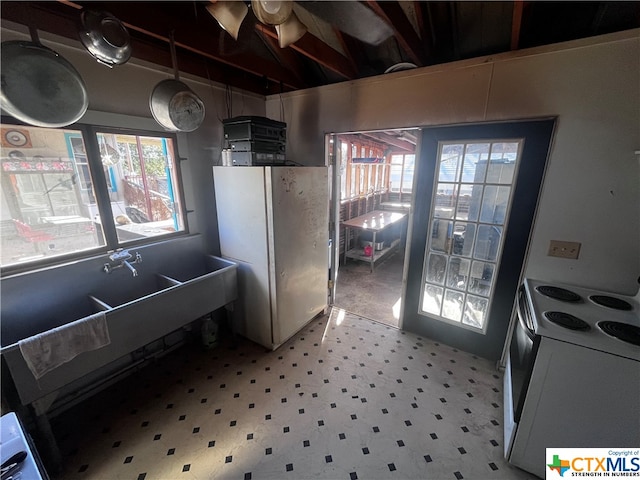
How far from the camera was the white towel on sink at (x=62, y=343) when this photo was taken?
1239mm

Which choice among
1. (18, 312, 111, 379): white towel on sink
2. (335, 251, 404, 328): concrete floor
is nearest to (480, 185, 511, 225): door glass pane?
(335, 251, 404, 328): concrete floor

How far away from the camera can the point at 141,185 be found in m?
2.11

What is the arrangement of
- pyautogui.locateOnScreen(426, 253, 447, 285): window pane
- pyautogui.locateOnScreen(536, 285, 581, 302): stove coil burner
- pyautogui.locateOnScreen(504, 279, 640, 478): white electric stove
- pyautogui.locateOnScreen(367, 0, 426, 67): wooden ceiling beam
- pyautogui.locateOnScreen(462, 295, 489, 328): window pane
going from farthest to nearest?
pyautogui.locateOnScreen(426, 253, 447, 285): window pane < pyautogui.locateOnScreen(462, 295, 489, 328): window pane < pyautogui.locateOnScreen(536, 285, 581, 302): stove coil burner < pyautogui.locateOnScreen(367, 0, 426, 67): wooden ceiling beam < pyautogui.locateOnScreen(504, 279, 640, 478): white electric stove

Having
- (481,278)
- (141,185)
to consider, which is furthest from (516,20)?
(141,185)

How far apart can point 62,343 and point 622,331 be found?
110 inches

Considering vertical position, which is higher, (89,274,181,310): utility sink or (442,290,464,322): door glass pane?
(89,274,181,310): utility sink

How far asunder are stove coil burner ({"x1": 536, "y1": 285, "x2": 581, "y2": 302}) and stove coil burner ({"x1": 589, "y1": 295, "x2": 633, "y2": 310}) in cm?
9

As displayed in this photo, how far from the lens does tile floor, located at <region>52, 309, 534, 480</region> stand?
58.6 inches

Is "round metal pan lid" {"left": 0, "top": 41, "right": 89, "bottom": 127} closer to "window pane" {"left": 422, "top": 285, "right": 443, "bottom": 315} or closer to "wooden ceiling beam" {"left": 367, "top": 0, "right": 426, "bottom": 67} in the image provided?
"wooden ceiling beam" {"left": 367, "top": 0, "right": 426, "bottom": 67}

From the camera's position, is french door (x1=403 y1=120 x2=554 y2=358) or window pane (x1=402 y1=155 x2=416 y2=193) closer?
french door (x1=403 y1=120 x2=554 y2=358)

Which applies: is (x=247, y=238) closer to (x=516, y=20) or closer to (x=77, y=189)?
(x=77, y=189)

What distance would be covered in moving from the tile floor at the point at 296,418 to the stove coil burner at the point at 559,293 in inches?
34.9

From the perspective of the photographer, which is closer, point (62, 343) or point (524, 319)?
point (62, 343)

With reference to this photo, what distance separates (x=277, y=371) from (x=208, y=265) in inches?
46.3
